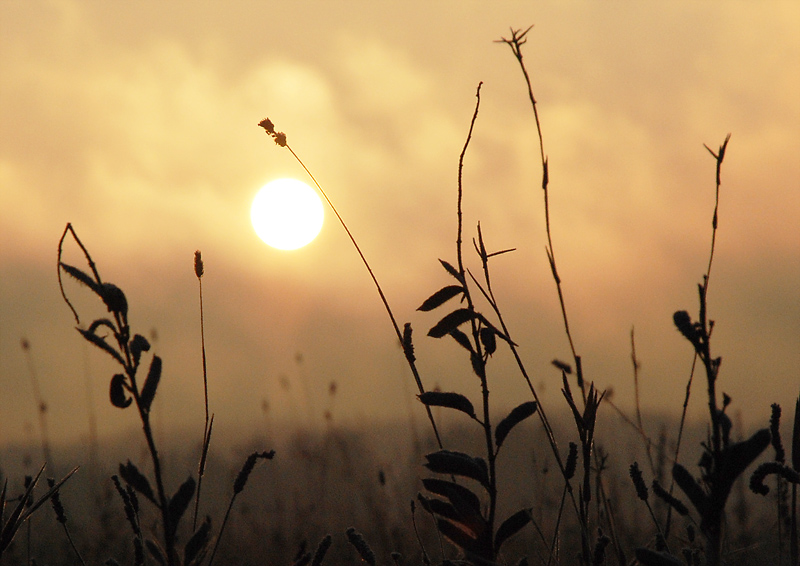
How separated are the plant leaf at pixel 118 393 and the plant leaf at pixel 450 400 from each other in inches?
19.1

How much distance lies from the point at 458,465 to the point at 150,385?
0.50 metres

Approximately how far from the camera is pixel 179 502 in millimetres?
1052

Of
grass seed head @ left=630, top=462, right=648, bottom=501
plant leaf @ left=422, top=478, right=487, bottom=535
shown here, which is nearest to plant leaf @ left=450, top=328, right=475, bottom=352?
plant leaf @ left=422, top=478, right=487, bottom=535

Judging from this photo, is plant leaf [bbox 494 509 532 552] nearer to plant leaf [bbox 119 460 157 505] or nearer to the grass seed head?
the grass seed head

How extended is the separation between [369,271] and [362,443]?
4.11 m

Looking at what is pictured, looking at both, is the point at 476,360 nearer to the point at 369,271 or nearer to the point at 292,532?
the point at 369,271

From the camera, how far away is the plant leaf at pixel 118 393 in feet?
3.19

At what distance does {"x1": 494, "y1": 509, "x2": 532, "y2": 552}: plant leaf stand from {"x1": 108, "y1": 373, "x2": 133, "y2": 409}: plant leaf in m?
0.63

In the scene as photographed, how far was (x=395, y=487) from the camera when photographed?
3938mm

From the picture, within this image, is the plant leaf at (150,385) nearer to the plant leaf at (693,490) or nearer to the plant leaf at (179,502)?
the plant leaf at (179,502)

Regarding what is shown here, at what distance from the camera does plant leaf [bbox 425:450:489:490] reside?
1150 millimetres

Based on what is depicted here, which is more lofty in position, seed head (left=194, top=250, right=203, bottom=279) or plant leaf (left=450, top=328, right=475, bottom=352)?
seed head (left=194, top=250, right=203, bottom=279)

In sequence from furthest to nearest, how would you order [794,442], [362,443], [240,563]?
[362,443], [240,563], [794,442]

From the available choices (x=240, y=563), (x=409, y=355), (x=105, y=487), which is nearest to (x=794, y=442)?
(x=409, y=355)
